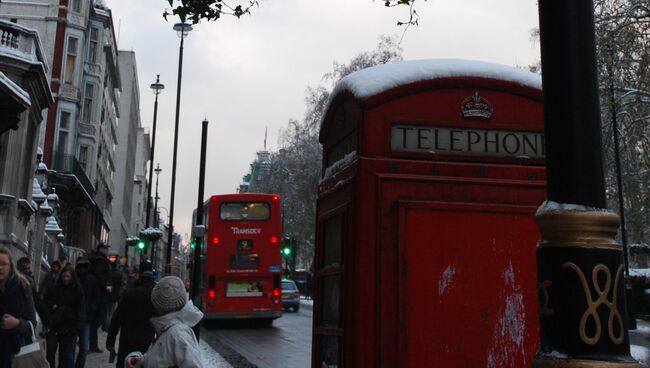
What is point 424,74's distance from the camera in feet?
15.6

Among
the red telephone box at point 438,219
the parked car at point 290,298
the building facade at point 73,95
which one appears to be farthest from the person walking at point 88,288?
the building facade at point 73,95

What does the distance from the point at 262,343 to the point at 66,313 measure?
348 inches

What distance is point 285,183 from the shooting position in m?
50.2

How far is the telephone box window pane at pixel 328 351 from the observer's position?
4.70 metres

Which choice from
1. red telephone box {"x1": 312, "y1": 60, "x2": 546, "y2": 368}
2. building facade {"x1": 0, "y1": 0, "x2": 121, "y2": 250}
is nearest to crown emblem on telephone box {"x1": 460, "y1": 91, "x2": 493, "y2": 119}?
red telephone box {"x1": 312, "y1": 60, "x2": 546, "y2": 368}

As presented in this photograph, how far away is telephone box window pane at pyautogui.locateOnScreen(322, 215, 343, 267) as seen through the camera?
484 cm

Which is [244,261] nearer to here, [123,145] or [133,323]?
[133,323]

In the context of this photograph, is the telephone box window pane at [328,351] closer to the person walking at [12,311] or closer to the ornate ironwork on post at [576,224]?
the person walking at [12,311]

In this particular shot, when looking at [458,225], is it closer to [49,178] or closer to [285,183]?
[49,178]

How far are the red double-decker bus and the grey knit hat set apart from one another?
16600mm

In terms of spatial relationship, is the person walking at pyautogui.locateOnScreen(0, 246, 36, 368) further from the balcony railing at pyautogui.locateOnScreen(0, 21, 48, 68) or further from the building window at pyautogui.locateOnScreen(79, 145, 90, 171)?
the building window at pyautogui.locateOnScreen(79, 145, 90, 171)

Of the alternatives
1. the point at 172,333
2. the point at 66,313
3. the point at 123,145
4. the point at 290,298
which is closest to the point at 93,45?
the point at 290,298

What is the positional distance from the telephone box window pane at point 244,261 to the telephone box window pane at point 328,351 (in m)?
15.9

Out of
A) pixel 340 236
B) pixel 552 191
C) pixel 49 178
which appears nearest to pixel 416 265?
pixel 340 236
